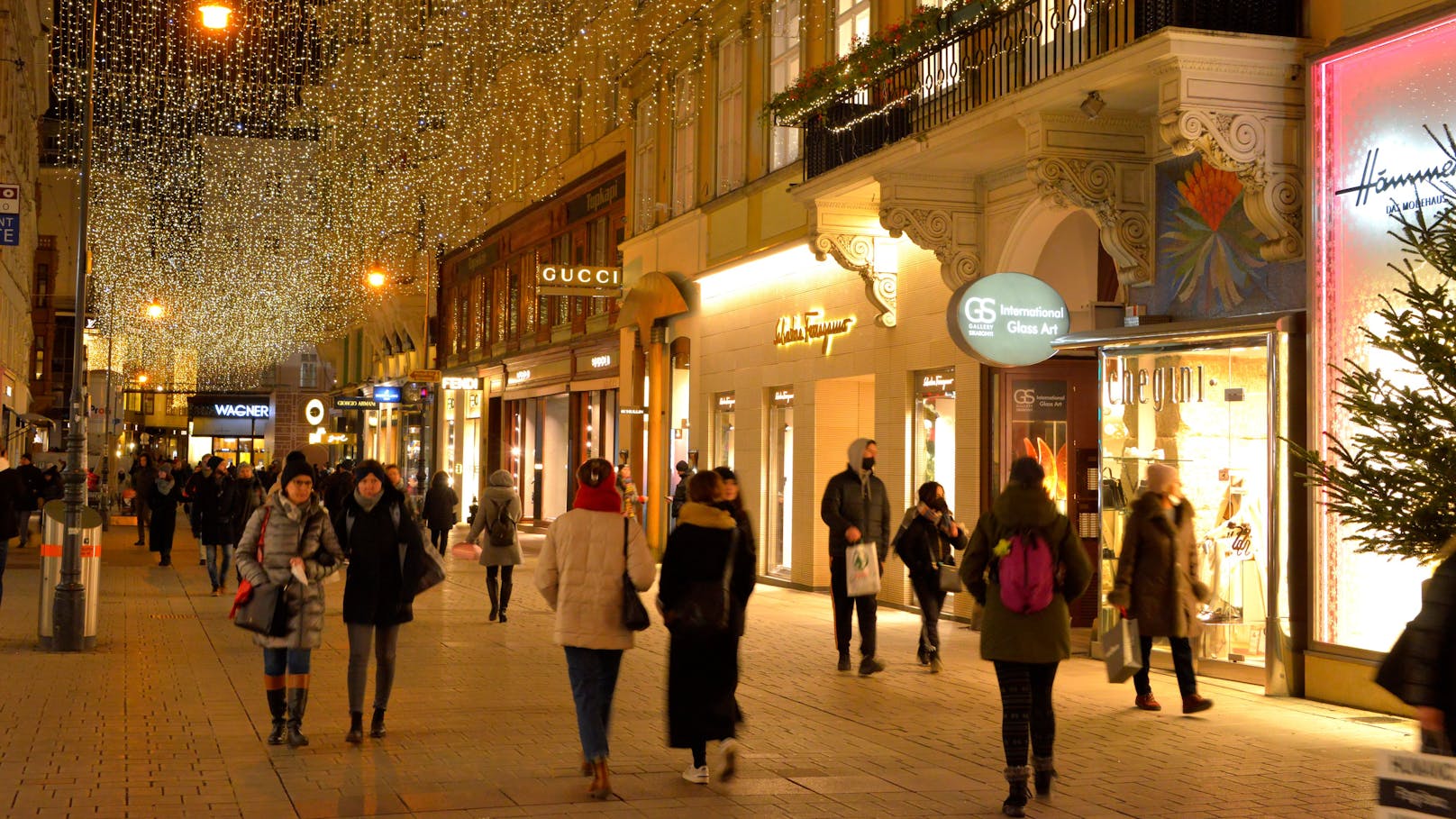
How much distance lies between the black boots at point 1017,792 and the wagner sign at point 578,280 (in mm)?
22871

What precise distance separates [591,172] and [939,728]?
25.8 meters

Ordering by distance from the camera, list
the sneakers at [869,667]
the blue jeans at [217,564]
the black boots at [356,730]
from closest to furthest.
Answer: the black boots at [356,730] < the sneakers at [869,667] < the blue jeans at [217,564]

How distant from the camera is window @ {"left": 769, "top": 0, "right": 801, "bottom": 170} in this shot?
23656 mm

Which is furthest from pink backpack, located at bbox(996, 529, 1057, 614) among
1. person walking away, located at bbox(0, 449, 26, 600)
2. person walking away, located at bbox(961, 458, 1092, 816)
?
person walking away, located at bbox(0, 449, 26, 600)

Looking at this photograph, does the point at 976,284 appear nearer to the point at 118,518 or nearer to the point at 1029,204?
the point at 1029,204

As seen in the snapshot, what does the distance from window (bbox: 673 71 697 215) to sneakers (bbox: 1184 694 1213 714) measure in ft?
58.1

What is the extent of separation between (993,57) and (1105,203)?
201 cm

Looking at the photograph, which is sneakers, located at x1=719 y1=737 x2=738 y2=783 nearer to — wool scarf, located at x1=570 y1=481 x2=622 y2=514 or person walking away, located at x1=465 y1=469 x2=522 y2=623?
wool scarf, located at x1=570 y1=481 x2=622 y2=514

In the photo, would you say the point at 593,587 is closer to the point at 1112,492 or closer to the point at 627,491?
the point at 1112,492

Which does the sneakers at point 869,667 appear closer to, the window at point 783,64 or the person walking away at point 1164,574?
the person walking away at point 1164,574

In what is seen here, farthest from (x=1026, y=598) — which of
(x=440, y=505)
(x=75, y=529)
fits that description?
(x=440, y=505)

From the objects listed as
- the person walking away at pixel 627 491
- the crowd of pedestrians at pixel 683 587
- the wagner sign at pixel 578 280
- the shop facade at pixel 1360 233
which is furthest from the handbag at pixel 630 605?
the wagner sign at pixel 578 280

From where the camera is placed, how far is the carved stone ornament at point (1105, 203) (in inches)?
592

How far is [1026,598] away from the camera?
848 centimetres
